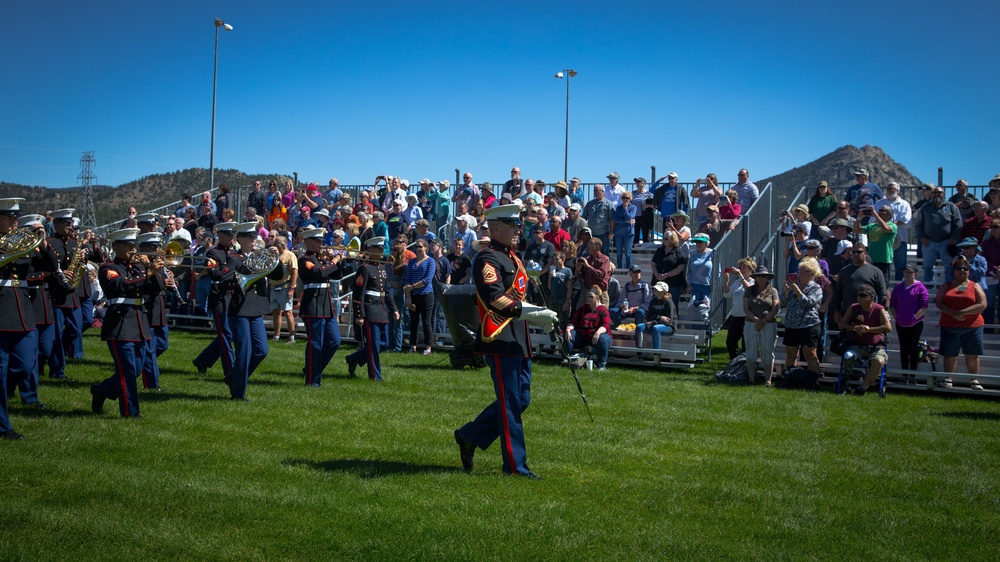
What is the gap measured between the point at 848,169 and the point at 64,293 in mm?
24354

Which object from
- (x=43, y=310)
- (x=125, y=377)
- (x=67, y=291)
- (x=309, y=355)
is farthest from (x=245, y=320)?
(x=43, y=310)

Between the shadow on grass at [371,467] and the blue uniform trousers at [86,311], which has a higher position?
the blue uniform trousers at [86,311]

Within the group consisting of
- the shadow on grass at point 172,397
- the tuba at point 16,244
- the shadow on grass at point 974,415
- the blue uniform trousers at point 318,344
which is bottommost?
the shadow on grass at point 172,397

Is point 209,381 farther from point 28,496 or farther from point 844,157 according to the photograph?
point 844,157

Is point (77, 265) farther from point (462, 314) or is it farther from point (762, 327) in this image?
point (762, 327)

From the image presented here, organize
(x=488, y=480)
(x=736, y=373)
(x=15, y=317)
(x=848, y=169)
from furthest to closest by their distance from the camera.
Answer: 1. (x=848, y=169)
2. (x=736, y=373)
3. (x=15, y=317)
4. (x=488, y=480)

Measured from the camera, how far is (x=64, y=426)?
9.38m

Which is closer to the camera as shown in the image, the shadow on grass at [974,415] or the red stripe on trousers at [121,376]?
the red stripe on trousers at [121,376]

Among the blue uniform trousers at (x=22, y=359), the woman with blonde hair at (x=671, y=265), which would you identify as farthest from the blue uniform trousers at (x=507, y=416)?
the woman with blonde hair at (x=671, y=265)

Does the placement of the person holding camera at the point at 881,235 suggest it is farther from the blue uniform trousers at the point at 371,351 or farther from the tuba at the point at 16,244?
the tuba at the point at 16,244

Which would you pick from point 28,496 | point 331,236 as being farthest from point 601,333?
Result: point 28,496

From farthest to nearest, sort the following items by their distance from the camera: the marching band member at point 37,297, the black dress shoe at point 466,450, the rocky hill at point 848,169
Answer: the rocky hill at point 848,169, the marching band member at point 37,297, the black dress shoe at point 466,450

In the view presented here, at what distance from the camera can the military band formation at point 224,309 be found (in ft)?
25.0

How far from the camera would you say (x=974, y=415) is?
38.0ft
